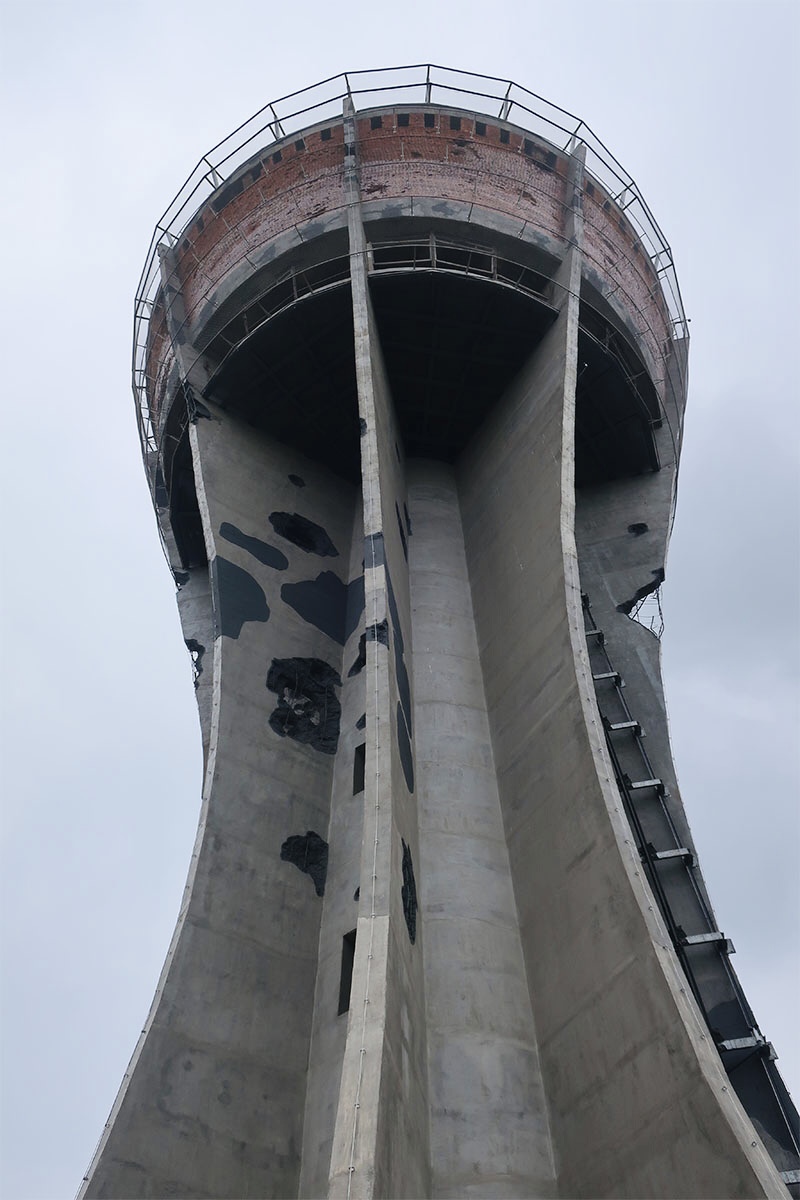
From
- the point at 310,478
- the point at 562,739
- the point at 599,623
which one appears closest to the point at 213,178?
the point at 310,478

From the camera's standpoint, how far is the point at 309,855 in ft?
37.8

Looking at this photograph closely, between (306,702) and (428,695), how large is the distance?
155 cm

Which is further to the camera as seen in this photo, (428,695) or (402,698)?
(428,695)

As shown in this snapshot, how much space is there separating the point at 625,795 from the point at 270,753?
4.68 m

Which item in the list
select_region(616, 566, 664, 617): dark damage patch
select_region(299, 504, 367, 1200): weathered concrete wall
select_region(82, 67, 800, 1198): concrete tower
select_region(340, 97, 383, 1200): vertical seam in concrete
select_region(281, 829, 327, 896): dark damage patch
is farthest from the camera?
select_region(616, 566, 664, 617): dark damage patch

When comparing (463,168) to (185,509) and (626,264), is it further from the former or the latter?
(185,509)

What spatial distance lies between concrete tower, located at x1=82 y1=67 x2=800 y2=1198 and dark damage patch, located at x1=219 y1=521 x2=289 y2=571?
66mm

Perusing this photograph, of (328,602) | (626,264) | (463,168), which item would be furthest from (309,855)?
(626,264)

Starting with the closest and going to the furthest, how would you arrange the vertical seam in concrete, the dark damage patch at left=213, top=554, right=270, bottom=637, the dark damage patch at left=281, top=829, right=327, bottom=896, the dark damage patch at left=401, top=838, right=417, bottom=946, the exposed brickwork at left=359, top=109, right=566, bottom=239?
the vertical seam in concrete < the dark damage patch at left=401, top=838, right=417, bottom=946 < the dark damage patch at left=281, top=829, right=327, bottom=896 < the dark damage patch at left=213, top=554, right=270, bottom=637 < the exposed brickwork at left=359, top=109, right=566, bottom=239

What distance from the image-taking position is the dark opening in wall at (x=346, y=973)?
10.1m

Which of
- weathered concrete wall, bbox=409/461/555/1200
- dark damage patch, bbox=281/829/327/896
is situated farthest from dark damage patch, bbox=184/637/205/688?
dark damage patch, bbox=281/829/327/896

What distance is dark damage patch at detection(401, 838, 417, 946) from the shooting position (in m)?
9.53

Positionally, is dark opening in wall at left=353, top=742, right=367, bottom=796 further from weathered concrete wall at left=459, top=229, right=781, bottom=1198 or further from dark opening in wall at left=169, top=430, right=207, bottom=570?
dark opening in wall at left=169, top=430, right=207, bottom=570

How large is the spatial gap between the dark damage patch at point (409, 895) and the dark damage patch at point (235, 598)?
401cm
